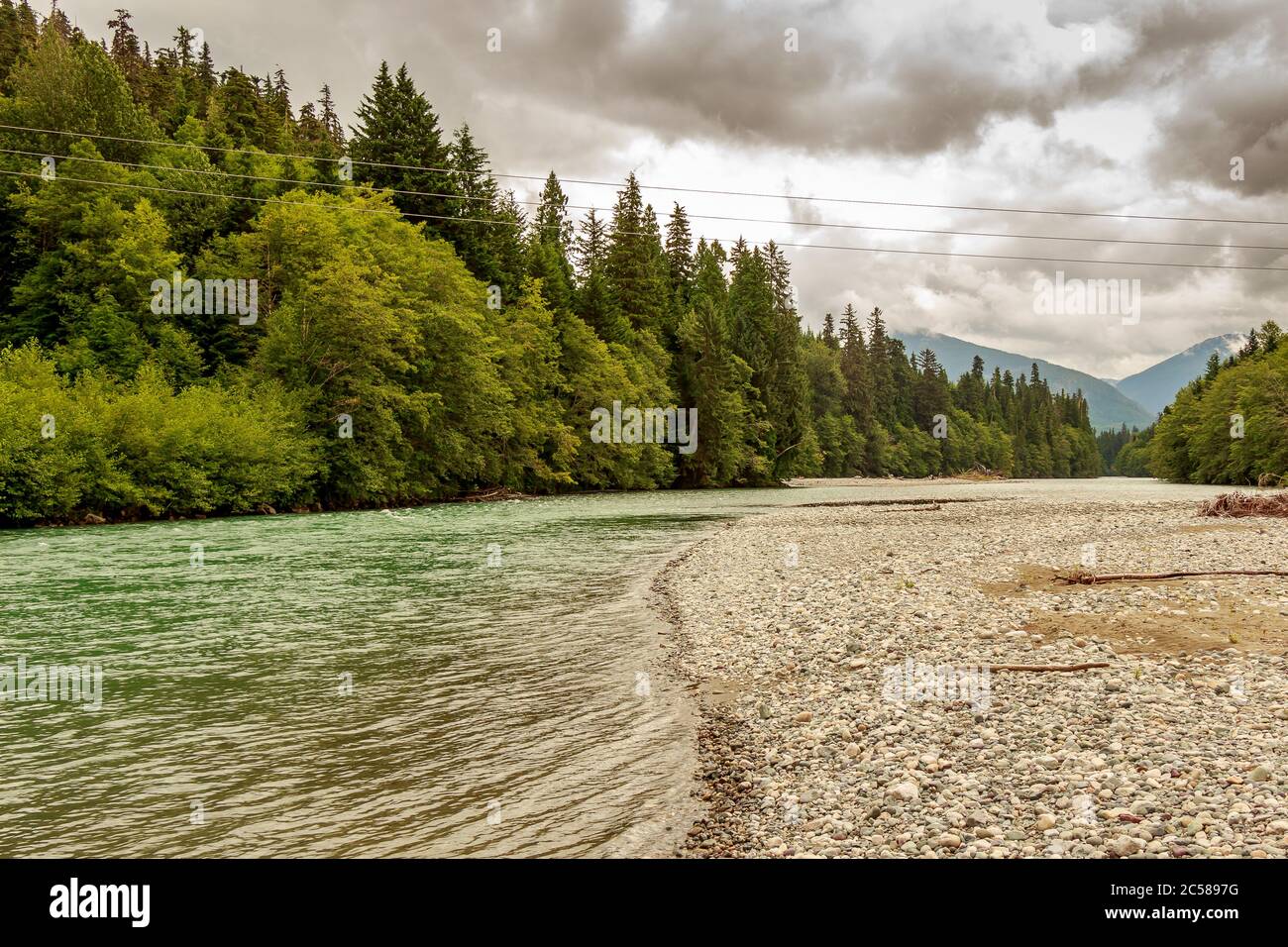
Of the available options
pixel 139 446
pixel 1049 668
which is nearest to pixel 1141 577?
pixel 1049 668

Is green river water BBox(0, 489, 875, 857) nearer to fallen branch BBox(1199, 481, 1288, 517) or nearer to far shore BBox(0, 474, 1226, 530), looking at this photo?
far shore BBox(0, 474, 1226, 530)

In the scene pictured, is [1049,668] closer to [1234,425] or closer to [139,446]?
[139,446]

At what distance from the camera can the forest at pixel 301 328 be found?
38969 millimetres

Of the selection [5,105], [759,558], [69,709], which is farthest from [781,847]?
[5,105]

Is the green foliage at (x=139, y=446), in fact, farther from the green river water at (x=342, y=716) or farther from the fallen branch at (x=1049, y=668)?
the fallen branch at (x=1049, y=668)

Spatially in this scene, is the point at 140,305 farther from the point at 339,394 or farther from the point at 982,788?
the point at 982,788

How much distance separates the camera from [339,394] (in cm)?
4809

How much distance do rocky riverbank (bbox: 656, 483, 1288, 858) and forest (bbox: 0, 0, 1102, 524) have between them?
106ft

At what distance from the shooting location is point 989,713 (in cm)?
841

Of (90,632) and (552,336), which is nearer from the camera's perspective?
(90,632)

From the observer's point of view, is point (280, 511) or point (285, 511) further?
point (285, 511)

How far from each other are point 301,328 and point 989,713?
47.2m

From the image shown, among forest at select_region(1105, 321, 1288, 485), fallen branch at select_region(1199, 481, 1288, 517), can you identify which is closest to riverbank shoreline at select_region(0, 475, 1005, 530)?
fallen branch at select_region(1199, 481, 1288, 517)
